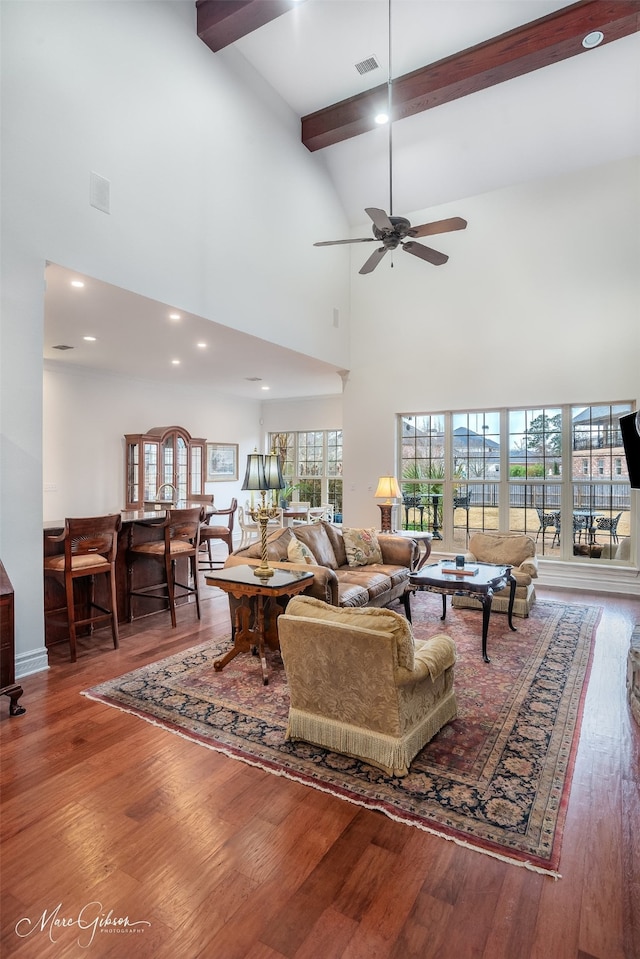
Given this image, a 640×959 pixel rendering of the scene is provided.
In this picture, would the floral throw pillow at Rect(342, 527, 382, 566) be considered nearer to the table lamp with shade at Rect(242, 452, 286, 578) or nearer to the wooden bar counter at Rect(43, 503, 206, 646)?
the table lamp with shade at Rect(242, 452, 286, 578)

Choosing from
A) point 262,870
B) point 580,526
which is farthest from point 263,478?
point 580,526

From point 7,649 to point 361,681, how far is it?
6.85ft

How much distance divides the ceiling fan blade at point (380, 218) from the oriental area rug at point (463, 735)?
3.46 metres

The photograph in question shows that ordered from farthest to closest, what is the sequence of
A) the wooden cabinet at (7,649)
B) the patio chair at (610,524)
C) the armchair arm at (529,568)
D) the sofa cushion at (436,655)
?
the patio chair at (610,524), the armchair arm at (529,568), the wooden cabinet at (7,649), the sofa cushion at (436,655)

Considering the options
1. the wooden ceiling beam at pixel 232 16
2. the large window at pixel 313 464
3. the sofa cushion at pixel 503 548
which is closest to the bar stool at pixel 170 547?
the sofa cushion at pixel 503 548

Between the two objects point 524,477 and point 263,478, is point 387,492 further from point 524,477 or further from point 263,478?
point 263,478

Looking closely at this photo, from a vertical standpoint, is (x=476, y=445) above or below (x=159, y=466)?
above

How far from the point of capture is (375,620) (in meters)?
2.31

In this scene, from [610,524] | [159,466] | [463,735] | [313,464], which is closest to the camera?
[463,735]

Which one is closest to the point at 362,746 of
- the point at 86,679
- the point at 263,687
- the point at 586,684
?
the point at 263,687

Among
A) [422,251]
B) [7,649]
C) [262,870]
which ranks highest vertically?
[422,251]

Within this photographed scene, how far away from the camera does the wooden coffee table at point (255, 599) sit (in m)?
3.44

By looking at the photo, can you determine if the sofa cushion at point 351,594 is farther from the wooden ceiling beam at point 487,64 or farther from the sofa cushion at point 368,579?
the wooden ceiling beam at point 487,64

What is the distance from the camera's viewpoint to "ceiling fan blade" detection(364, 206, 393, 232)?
3816mm
